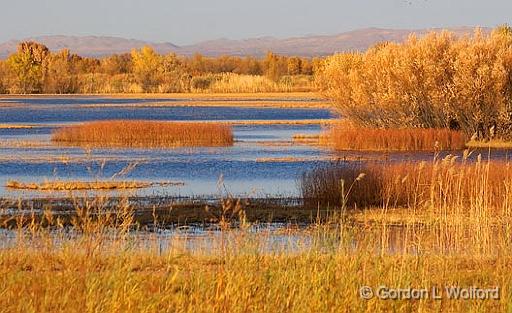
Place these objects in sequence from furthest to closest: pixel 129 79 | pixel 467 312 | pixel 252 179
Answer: pixel 129 79
pixel 252 179
pixel 467 312

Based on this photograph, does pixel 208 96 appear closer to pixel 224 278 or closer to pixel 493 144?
pixel 493 144

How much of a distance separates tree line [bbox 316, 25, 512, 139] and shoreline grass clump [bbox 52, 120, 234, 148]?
660 cm

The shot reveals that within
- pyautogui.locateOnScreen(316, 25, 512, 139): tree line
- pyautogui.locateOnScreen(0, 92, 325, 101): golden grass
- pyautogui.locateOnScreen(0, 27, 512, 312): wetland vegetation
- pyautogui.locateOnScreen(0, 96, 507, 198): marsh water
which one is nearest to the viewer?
pyautogui.locateOnScreen(0, 27, 512, 312): wetland vegetation

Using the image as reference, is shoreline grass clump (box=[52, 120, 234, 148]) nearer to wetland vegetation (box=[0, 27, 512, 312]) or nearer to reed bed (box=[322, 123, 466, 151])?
wetland vegetation (box=[0, 27, 512, 312])

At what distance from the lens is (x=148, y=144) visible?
46.4 meters

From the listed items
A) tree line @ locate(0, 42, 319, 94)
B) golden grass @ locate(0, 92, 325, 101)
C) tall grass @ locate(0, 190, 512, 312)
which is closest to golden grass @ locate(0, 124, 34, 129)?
golden grass @ locate(0, 92, 325, 101)

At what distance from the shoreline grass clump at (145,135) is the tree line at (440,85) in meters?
6.60

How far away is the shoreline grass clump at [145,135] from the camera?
4631 centimetres

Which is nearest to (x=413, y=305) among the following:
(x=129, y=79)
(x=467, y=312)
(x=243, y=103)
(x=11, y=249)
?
(x=467, y=312)

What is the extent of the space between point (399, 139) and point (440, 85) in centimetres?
350

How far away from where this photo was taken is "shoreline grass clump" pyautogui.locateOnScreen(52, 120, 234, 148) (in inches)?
1823

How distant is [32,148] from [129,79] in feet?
299

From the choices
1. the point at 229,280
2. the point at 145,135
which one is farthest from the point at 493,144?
the point at 229,280

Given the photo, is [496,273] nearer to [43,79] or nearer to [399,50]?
[399,50]
